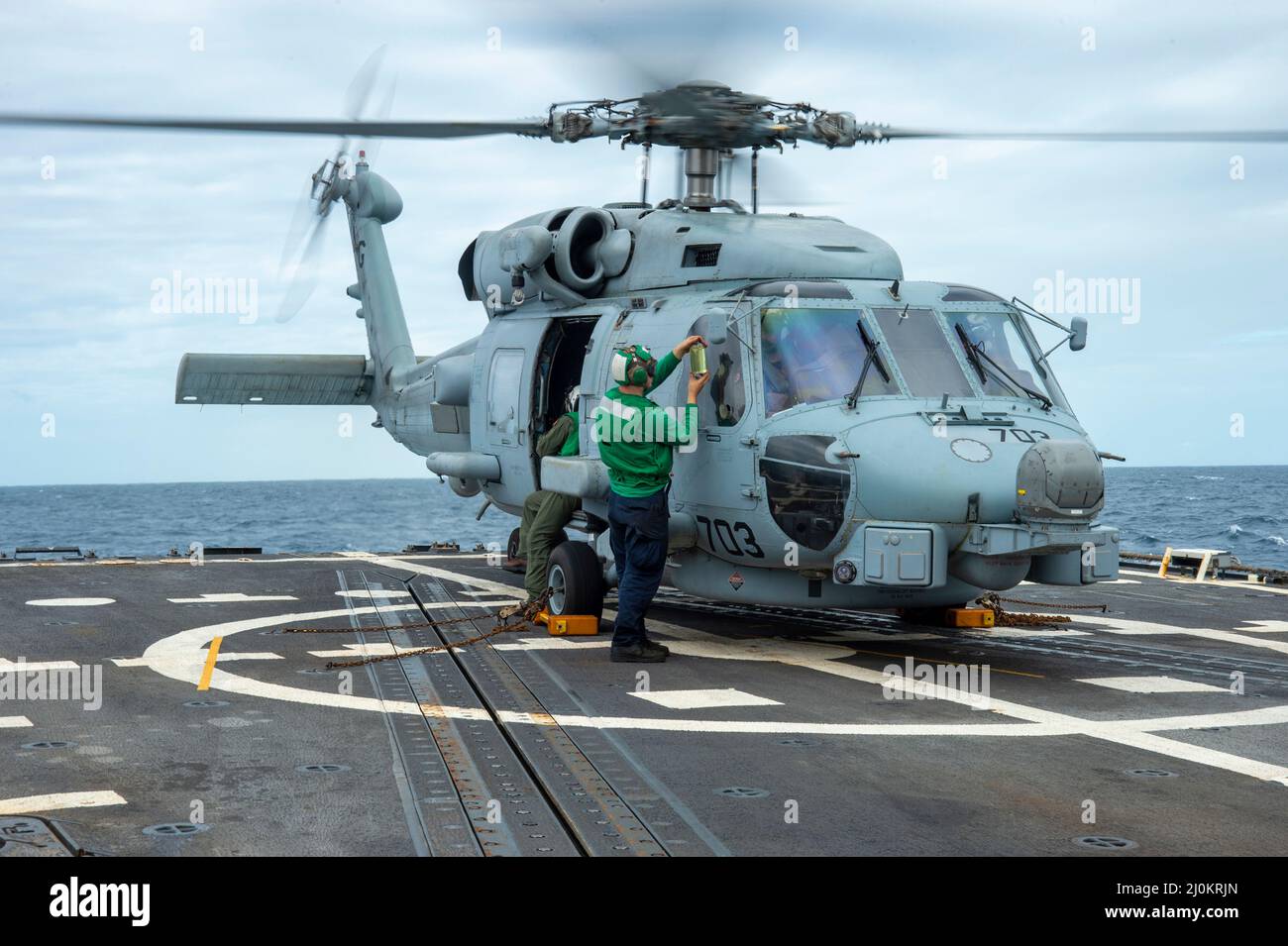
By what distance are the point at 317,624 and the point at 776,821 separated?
7.46m

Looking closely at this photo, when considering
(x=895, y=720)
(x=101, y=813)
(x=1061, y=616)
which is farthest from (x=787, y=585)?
(x=101, y=813)

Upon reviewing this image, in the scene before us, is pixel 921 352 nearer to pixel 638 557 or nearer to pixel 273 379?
pixel 638 557

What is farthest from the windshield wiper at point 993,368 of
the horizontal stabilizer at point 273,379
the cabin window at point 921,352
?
the horizontal stabilizer at point 273,379

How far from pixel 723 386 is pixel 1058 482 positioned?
2.85 metres

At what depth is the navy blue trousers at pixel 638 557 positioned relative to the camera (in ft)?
35.2

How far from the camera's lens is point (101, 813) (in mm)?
6129

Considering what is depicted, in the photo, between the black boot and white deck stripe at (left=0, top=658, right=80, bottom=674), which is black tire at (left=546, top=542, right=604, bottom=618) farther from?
white deck stripe at (left=0, top=658, right=80, bottom=674)

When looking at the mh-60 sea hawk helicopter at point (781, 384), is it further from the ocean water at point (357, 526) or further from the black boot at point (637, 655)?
the ocean water at point (357, 526)

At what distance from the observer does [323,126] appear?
1080 centimetres

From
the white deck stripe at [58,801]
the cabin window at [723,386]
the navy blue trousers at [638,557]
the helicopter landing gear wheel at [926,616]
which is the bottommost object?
the helicopter landing gear wheel at [926,616]

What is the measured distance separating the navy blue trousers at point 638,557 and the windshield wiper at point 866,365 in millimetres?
1632

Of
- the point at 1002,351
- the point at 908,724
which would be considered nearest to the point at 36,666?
the point at 908,724

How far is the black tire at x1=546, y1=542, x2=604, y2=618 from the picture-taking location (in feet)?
40.5
